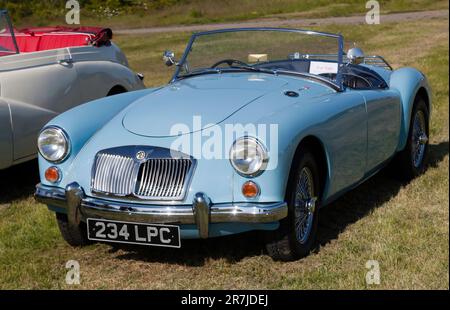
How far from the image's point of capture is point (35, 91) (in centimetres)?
571

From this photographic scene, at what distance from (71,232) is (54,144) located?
536mm

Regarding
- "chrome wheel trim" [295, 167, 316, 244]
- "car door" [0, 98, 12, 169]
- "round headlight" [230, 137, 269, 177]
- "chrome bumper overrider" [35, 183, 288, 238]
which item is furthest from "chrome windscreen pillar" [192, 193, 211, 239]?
"car door" [0, 98, 12, 169]

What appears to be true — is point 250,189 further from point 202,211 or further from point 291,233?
point 291,233

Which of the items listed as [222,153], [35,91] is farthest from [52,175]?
[35,91]

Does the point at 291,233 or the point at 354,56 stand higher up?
the point at 354,56

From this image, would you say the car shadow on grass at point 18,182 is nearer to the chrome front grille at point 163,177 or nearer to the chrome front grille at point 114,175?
the chrome front grille at point 114,175

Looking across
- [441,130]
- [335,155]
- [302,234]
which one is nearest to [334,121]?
[335,155]

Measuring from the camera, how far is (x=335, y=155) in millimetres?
4176

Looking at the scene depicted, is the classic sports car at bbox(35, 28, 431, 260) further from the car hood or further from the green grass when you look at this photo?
the green grass

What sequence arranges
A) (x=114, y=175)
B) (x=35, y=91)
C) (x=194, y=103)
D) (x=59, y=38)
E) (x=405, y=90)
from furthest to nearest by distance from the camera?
(x=59, y=38), (x=35, y=91), (x=405, y=90), (x=194, y=103), (x=114, y=175)

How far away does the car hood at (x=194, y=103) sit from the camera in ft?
12.9

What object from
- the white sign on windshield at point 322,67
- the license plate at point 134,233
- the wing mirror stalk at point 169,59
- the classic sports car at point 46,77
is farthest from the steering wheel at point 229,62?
the license plate at point 134,233

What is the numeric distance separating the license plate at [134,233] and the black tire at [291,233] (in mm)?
544

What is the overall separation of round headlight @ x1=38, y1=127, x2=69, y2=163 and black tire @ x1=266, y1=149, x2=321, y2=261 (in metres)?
1.29
